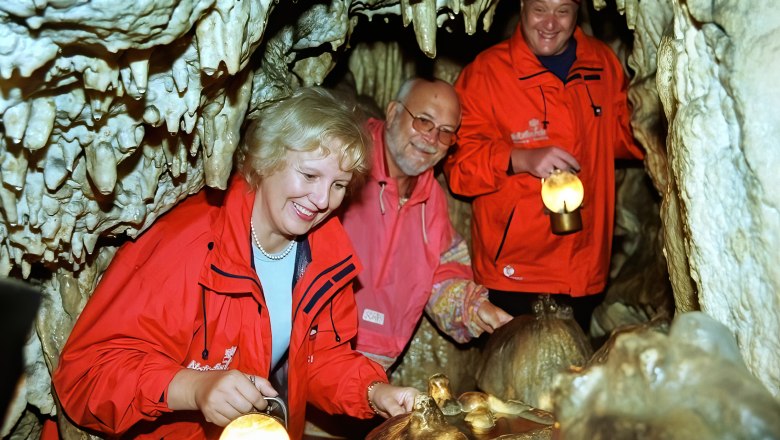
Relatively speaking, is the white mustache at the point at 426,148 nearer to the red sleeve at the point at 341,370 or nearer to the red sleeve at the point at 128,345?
the red sleeve at the point at 341,370

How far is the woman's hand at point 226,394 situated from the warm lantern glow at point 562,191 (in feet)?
6.19

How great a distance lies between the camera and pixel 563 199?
3938 millimetres

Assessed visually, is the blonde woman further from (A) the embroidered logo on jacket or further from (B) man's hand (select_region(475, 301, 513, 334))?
(B) man's hand (select_region(475, 301, 513, 334))

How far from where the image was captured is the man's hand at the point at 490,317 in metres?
3.86

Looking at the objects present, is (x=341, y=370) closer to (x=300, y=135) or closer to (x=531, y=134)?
(x=300, y=135)

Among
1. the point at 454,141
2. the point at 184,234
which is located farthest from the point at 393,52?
the point at 184,234

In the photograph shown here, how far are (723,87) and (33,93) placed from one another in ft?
6.83

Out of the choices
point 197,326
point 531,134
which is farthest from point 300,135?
point 531,134

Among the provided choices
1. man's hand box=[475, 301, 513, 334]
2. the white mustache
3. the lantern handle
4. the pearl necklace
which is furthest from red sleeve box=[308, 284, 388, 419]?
the white mustache

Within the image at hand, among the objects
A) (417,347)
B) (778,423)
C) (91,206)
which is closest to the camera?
(778,423)

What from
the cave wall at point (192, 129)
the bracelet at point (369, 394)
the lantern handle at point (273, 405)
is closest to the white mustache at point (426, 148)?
the cave wall at point (192, 129)

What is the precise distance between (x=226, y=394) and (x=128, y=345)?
502mm

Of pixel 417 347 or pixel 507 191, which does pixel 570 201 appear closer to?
pixel 507 191

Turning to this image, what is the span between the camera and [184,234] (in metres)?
3.06
